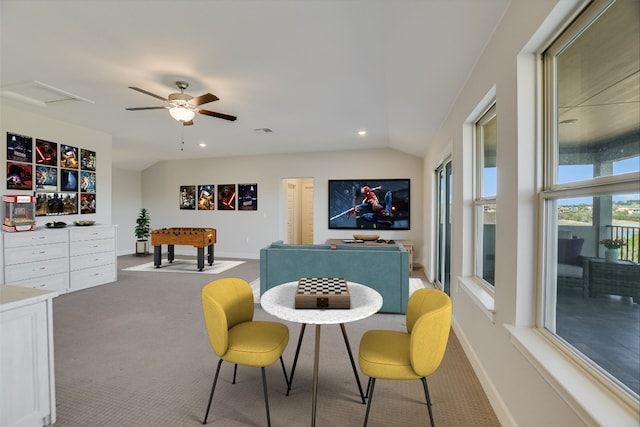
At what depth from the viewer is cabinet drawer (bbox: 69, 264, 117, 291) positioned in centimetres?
455

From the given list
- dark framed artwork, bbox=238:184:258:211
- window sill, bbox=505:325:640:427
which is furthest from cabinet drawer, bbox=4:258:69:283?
window sill, bbox=505:325:640:427

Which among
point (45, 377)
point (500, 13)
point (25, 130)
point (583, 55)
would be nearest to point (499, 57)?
point (500, 13)

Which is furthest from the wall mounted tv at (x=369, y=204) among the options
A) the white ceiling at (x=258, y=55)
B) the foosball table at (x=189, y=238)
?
the foosball table at (x=189, y=238)

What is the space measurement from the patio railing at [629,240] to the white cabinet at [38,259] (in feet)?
19.2

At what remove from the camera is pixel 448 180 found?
13.0 feet

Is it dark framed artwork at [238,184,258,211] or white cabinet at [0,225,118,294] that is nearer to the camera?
white cabinet at [0,225,118,294]

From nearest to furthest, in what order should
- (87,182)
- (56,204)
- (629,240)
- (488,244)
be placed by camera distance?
(629,240)
(488,244)
(56,204)
(87,182)

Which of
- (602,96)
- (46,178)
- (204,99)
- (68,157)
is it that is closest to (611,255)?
(602,96)

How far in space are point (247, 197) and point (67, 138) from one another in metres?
3.76

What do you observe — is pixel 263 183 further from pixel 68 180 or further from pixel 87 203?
pixel 68 180

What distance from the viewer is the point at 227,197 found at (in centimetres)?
789

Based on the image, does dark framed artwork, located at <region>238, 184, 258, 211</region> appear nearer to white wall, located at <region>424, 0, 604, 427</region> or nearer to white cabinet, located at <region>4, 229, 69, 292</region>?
white cabinet, located at <region>4, 229, 69, 292</region>

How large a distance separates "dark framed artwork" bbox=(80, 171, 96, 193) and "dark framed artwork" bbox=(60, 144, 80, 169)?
0.60 feet

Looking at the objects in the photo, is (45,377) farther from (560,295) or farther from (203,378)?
(560,295)
